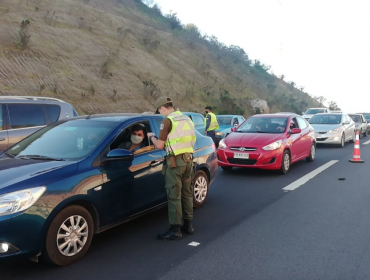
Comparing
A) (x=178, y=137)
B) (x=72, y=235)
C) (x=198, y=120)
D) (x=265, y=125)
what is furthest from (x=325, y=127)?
(x=72, y=235)

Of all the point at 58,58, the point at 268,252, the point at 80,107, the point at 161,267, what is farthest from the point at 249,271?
the point at 58,58

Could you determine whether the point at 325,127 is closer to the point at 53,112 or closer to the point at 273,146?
the point at 273,146

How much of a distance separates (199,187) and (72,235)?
8.99 ft

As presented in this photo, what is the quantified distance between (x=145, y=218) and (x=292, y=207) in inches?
98.7

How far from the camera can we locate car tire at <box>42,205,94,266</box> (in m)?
4.00

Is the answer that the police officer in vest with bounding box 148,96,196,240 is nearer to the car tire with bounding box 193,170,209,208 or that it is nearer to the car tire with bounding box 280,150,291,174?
the car tire with bounding box 193,170,209,208

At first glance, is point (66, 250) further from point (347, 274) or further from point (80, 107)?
point (80, 107)

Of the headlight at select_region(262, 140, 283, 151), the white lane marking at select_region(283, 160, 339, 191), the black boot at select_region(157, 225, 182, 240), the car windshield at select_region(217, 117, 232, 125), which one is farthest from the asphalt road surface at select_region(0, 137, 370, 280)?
the car windshield at select_region(217, 117, 232, 125)

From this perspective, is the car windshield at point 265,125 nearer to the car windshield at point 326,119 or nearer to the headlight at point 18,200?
the car windshield at point 326,119

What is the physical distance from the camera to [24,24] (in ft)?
81.3

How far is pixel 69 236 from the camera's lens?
4.19 m

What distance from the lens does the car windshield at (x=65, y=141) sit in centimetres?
482

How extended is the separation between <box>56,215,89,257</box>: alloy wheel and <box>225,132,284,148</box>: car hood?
5.86 metres

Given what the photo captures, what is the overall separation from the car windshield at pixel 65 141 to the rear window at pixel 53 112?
2917 millimetres
